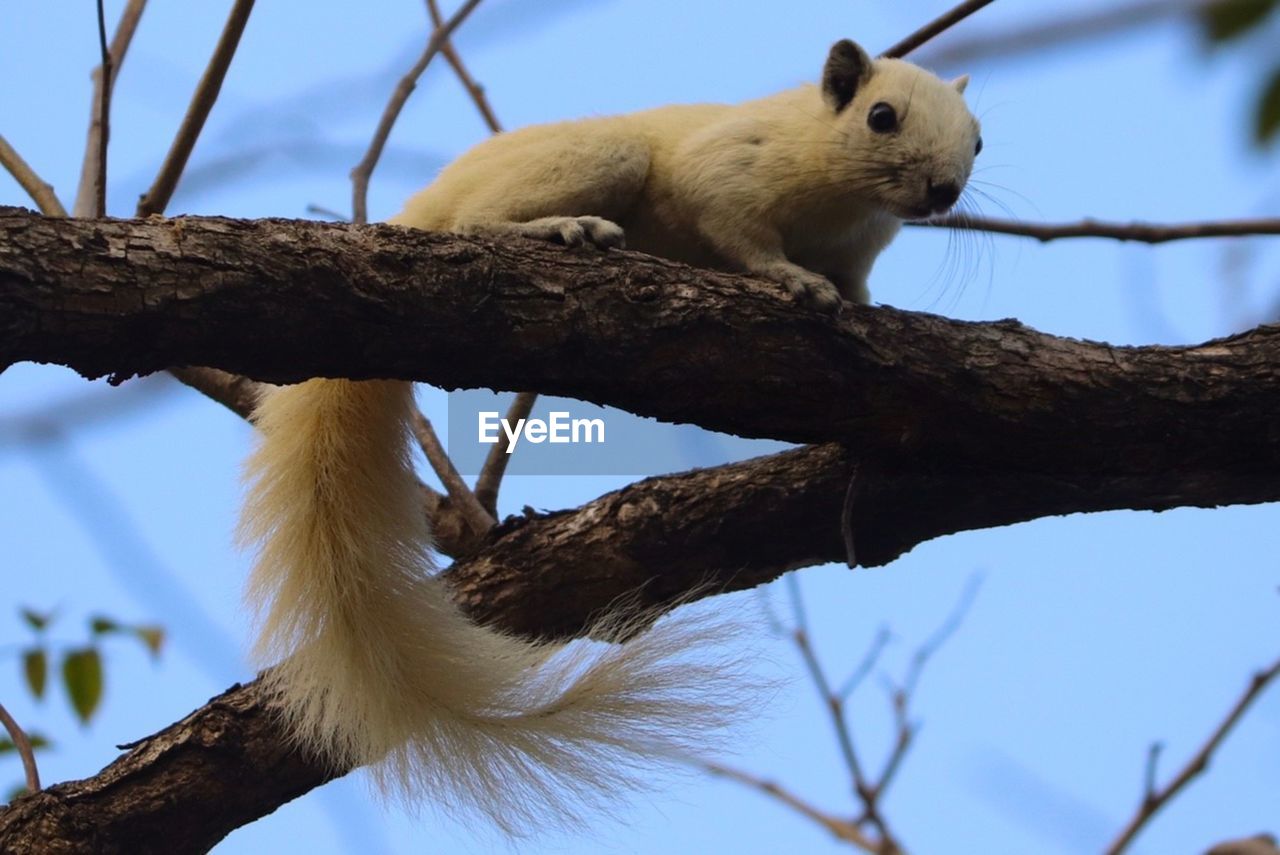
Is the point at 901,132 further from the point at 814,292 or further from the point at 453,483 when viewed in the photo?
the point at 453,483

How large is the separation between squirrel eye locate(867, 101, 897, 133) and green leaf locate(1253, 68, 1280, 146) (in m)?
3.71

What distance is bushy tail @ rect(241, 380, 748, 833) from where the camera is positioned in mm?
4195

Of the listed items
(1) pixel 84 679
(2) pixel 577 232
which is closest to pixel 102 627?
(1) pixel 84 679

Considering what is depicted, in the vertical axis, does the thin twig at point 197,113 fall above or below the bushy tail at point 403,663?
above

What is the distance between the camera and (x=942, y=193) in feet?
14.5

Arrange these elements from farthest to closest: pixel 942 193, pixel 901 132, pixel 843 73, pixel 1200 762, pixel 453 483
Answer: pixel 453 483 < pixel 843 73 < pixel 901 132 < pixel 942 193 < pixel 1200 762

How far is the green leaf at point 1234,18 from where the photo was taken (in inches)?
36.0

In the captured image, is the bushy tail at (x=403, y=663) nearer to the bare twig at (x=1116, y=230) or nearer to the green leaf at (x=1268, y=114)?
the bare twig at (x=1116, y=230)

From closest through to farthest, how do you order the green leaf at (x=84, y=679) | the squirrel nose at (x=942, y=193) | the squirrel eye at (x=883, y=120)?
the squirrel nose at (x=942, y=193) → the squirrel eye at (x=883, y=120) → the green leaf at (x=84, y=679)

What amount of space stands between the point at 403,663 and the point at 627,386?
132cm

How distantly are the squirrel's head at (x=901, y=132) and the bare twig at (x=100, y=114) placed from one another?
2.69 metres

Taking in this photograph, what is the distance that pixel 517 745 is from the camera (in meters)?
4.32

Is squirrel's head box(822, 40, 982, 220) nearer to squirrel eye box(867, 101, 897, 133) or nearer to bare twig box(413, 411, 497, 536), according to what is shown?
squirrel eye box(867, 101, 897, 133)

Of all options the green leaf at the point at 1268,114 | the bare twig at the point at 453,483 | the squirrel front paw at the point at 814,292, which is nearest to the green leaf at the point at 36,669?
the bare twig at the point at 453,483
